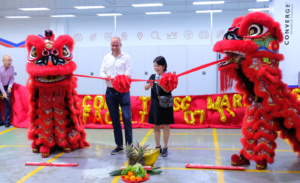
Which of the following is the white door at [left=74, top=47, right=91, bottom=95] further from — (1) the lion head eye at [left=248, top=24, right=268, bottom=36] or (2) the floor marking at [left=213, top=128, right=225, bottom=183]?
(1) the lion head eye at [left=248, top=24, right=268, bottom=36]

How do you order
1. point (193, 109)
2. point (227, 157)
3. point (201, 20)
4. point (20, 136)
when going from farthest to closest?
point (201, 20) < point (193, 109) < point (20, 136) < point (227, 157)

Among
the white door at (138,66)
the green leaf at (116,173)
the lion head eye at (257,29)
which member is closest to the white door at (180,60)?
the white door at (138,66)

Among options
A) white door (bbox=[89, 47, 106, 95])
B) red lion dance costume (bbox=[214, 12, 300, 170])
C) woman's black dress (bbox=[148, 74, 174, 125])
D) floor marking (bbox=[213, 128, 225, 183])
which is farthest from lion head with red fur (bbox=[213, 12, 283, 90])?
white door (bbox=[89, 47, 106, 95])

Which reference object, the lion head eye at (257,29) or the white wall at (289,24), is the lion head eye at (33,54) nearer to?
the lion head eye at (257,29)

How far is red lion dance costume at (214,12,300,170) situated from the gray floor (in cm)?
32

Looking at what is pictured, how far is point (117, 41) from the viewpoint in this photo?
4.07m

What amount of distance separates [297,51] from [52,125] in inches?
215

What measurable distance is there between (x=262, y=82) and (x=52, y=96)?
112 inches

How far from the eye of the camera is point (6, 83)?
6.29 metres

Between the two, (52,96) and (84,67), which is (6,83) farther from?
(52,96)

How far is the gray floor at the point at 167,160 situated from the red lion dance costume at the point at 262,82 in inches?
12.7

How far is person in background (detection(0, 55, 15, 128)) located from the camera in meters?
6.16

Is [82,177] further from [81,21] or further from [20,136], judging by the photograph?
[81,21]

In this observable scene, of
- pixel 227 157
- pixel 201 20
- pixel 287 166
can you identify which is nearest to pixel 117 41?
pixel 227 157
